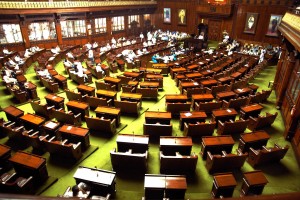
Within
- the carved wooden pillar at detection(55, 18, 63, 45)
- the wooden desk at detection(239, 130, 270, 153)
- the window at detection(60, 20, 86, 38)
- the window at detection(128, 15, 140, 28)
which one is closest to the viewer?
the wooden desk at detection(239, 130, 270, 153)

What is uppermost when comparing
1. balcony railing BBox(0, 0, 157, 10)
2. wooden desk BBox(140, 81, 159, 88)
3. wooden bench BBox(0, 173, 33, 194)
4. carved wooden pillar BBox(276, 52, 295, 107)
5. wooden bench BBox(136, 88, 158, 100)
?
balcony railing BBox(0, 0, 157, 10)

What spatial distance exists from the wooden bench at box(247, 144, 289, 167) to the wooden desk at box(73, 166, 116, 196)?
4405 mm

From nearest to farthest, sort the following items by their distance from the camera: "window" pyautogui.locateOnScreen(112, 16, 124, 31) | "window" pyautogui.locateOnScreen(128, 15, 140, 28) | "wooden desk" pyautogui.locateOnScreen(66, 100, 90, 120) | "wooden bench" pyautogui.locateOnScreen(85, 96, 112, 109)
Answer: "wooden desk" pyautogui.locateOnScreen(66, 100, 90, 120), "wooden bench" pyautogui.locateOnScreen(85, 96, 112, 109), "window" pyautogui.locateOnScreen(112, 16, 124, 31), "window" pyautogui.locateOnScreen(128, 15, 140, 28)

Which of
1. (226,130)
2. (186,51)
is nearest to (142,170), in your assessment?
(226,130)

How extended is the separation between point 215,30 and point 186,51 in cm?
619

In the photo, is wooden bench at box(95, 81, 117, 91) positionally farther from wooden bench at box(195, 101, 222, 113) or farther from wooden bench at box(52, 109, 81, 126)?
wooden bench at box(195, 101, 222, 113)

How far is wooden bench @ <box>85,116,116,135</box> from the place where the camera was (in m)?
8.16

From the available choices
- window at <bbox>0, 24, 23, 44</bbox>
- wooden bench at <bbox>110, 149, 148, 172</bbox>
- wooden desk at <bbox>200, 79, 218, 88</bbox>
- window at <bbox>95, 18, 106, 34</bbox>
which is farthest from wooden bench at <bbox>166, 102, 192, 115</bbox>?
window at <bbox>95, 18, 106, 34</bbox>

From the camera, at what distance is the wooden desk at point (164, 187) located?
208 inches

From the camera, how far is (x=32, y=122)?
784 centimetres

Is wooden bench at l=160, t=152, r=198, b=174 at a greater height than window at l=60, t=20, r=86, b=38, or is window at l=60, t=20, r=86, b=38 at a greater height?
window at l=60, t=20, r=86, b=38

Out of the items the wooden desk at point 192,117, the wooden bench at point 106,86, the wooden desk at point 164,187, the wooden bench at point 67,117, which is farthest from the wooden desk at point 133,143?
the wooden bench at point 106,86

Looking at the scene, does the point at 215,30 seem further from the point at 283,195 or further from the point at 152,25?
the point at 283,195

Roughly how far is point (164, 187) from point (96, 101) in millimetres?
5647
